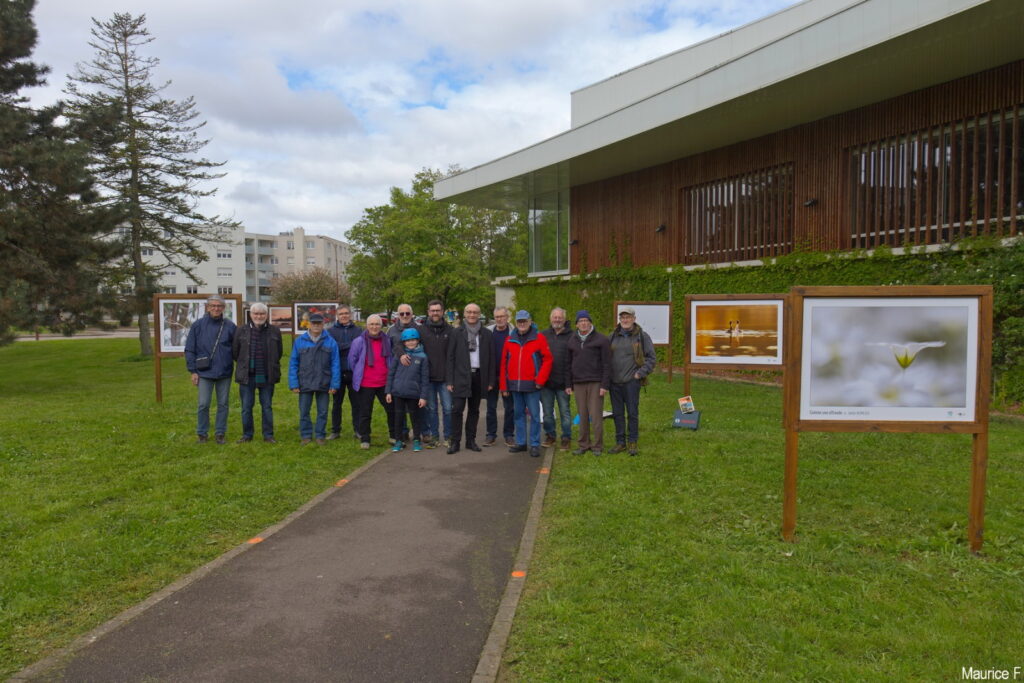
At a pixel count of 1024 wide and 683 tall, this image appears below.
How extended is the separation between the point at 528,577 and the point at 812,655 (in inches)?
74.1

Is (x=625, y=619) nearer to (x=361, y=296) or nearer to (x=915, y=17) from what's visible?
(x=915, y=17)

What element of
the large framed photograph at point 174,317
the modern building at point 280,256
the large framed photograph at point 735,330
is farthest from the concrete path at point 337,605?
the modern building at point 280,256

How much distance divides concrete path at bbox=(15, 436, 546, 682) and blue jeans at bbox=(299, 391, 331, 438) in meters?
2.97

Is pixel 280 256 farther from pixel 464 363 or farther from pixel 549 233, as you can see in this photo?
pixel 464 363

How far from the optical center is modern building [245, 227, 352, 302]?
110375mm

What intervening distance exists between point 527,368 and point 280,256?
11433 cm

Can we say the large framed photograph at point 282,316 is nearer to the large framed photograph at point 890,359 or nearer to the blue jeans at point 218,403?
the blue jeans at point 218,403

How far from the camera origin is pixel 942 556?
4.93 metres

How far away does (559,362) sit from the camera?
861 cm

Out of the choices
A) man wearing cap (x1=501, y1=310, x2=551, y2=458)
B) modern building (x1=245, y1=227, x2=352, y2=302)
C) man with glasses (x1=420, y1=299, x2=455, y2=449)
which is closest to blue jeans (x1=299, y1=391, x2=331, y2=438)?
man with glasses (x1=420, y1=299, x2=455, y2=449)

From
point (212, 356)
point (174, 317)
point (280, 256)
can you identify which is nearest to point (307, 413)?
point (212, 356)

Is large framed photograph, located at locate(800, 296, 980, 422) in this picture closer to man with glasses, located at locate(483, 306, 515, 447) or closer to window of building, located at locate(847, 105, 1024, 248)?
man with glasses, located at locate(483, 306, 515, 447)

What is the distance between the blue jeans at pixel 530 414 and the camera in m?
8.73

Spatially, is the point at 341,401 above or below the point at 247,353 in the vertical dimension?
below
